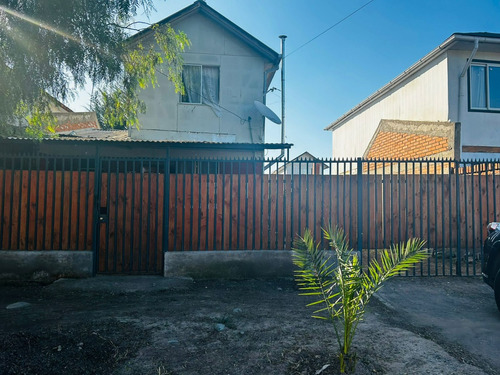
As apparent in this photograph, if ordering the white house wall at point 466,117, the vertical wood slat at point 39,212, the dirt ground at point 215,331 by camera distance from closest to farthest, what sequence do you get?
the dirt ground at point 215,331 → the vertical wood slat at point 39,212 → the white house wall at point 466,117

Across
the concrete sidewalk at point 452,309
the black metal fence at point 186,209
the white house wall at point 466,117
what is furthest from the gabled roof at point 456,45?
the concrete sidewalk at point 452,309

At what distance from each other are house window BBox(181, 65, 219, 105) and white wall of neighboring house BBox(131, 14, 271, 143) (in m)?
0.20

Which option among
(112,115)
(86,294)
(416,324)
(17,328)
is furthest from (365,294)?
(112,115)

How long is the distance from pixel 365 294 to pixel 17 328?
3.84 meters

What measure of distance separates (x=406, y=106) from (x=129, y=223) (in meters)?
11.7

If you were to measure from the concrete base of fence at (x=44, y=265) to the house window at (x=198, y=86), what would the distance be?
7.50 meters

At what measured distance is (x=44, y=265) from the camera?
6.33m

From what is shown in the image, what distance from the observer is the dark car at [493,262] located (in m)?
4.65

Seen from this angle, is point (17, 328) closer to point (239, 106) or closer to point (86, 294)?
point (86, 294)

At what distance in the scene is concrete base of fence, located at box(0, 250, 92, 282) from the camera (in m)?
6.27

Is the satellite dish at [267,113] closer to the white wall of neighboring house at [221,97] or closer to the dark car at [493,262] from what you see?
the white wall of neighboring house at [221,97]

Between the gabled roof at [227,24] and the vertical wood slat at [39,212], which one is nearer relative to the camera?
the vertical wood slat at [39,212]

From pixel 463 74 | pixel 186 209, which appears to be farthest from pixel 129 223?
pixel 463 74

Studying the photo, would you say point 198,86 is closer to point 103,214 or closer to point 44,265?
point 103,214
